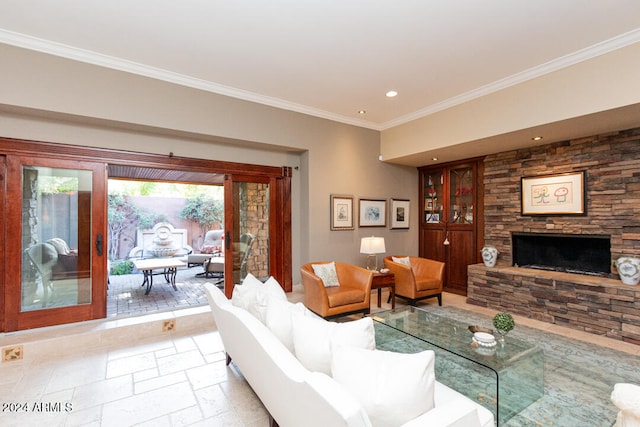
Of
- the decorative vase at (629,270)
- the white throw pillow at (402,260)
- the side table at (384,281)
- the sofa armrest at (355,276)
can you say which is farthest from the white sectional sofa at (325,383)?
the decorative vase at (629,270)

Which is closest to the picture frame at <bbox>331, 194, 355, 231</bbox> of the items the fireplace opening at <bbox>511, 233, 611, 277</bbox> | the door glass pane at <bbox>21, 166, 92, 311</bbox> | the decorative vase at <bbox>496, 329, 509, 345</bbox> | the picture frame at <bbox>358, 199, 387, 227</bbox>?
the picture frame at <bbox>358, 199, 387, 227</bbox>

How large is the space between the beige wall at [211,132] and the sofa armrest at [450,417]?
3640 millimetres

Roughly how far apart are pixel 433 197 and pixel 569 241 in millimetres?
2228

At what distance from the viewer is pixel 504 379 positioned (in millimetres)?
2225

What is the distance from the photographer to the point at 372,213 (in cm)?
547

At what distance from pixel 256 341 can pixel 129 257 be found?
8.54 metres

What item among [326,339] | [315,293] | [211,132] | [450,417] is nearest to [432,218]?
[315,293]

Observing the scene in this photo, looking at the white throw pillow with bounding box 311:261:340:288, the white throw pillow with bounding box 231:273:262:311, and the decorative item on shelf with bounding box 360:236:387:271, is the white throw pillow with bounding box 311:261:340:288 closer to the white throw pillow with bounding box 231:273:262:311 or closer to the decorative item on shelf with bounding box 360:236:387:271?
the decorative item on shelf with bounding box 360:236:387:271

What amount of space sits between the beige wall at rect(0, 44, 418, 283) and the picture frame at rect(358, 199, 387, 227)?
0.13 meters

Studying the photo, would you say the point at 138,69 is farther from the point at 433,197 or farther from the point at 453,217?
the point at 453,217

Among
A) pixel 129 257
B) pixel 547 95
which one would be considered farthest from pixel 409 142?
pixel 129 257

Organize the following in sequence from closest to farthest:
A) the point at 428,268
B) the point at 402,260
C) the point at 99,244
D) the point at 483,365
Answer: the point at 483,365 → the point at 99,244 → the point at 428,268 → the point at 402,260

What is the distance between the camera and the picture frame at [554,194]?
407 centimetres

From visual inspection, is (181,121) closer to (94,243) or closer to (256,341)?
(94,243)
